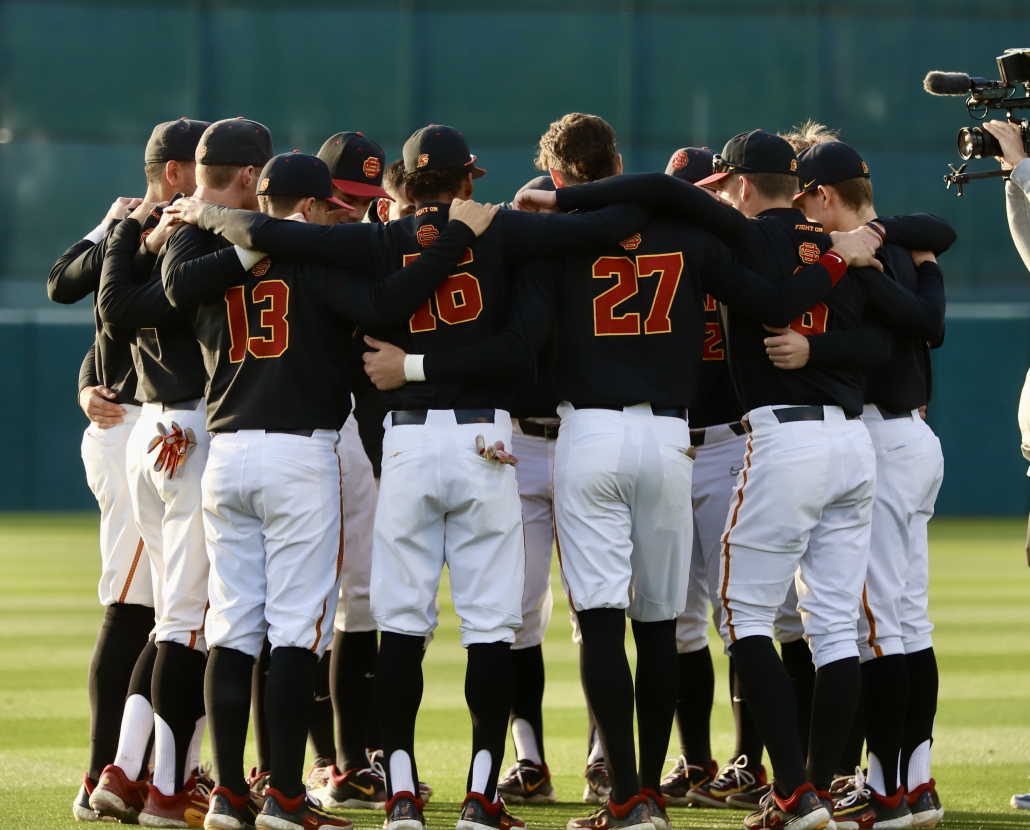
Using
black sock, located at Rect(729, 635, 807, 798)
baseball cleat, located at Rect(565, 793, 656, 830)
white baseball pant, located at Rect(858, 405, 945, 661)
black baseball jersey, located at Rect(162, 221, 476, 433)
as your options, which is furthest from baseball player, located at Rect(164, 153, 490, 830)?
white baseball pant, located at Rect(858, 405, 945, 661)

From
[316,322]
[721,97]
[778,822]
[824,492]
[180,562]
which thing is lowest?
[778,822]

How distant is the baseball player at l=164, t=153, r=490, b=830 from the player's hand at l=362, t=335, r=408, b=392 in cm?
12

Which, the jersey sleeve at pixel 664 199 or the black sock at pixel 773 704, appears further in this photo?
the jersey sleeve at pixel 664 199

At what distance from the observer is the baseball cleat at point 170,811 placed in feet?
14.0

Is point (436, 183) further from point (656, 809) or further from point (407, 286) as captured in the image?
point (656, 809)

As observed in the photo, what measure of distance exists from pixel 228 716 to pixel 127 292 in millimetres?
1464

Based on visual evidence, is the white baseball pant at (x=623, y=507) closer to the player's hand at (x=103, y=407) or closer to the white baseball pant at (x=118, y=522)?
the white baseball pant at (x=118, y=522)

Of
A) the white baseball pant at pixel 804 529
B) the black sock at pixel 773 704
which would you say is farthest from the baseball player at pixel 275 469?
the black sock at pixel 773 704

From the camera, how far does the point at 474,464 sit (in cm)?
409

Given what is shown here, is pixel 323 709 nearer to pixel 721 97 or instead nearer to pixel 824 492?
pixel 824 492

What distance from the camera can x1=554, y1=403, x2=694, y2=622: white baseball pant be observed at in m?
4.16

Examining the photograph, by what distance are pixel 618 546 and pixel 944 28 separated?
1856 centimetres

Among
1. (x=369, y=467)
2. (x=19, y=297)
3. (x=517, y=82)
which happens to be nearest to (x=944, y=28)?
(x=517, y=82)

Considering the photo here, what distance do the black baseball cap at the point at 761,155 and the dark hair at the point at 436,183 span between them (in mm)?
955
